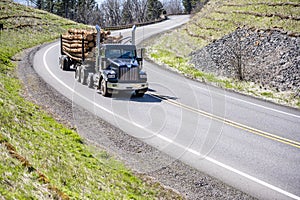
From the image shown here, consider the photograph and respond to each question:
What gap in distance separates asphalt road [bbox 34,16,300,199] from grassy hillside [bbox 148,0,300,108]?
2.00 meters

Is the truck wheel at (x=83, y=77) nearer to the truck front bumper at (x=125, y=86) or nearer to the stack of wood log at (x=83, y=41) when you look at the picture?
the stack of wood log at (x=83, y=41)

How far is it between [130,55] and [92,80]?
97.0 inches

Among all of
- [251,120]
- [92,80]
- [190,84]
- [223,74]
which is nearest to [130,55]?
[92,80]

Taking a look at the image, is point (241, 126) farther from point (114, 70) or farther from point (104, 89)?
point (104, 89)

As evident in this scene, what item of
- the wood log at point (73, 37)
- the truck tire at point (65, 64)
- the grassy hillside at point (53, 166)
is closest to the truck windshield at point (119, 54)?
the wood log at point (73, 37)

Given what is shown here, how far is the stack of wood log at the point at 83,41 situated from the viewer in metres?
18.2

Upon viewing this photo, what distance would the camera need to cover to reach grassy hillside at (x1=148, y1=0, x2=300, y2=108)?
66.8 feet

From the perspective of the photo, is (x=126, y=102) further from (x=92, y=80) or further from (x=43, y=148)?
(x=43, y=148)

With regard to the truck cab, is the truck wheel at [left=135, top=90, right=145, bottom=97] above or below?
below

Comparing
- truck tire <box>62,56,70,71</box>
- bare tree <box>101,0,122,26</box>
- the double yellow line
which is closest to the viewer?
the double yellow line

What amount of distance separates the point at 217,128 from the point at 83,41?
10.1 metres

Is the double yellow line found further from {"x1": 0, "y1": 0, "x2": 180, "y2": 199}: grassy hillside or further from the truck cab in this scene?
{"x1": 0, "y1": 0, "x2": 180, "y2": 199}: grassy hillside

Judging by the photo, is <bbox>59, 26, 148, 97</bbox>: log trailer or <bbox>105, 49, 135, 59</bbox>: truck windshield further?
<bbox>105, 49, 135, 59</bbox>: truck windshield

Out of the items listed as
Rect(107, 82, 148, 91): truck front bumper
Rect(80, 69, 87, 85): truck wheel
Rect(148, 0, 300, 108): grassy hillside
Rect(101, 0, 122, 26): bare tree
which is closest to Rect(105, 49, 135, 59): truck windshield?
Rect(107, 82, 148, 91): truck front bumper
